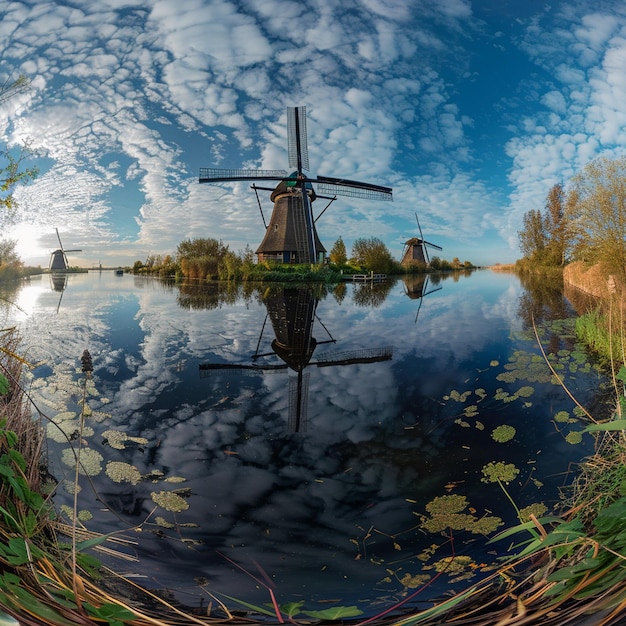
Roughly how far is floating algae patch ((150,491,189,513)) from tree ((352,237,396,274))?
25952 millimetres

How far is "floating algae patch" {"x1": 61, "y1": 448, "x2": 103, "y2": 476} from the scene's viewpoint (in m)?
2.97

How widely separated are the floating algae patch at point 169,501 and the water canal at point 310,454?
0.01 metres

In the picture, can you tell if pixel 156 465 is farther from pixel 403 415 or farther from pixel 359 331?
pixel 359 331

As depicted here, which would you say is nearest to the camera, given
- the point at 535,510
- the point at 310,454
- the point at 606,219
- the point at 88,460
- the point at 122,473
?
the point at 535,510

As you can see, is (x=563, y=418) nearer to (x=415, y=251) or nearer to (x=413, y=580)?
(x=413, y=580)

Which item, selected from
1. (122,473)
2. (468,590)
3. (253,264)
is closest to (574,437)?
(468,590)

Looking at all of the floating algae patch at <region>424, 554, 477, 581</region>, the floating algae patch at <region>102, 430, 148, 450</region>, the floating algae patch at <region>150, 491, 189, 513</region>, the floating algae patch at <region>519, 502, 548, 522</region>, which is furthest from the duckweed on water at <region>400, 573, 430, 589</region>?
the floating algae patch at <region>102, 430, 148, 450</region>

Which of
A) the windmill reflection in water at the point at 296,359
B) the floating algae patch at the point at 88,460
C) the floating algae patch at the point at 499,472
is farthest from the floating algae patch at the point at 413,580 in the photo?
the floating algae patch at the point at 88,460

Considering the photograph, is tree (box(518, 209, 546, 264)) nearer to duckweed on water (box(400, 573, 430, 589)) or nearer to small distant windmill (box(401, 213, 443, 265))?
small distant windmill (box(401, 213, 443, 265))

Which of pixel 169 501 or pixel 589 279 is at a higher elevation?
pixel 589 279

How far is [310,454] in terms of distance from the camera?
11.0 feet

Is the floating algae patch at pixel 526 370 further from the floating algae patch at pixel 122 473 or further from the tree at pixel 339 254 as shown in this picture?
the tree at pixel 339 254

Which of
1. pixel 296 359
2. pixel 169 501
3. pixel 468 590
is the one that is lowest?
pixel 169 501

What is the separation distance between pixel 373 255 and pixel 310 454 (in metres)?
25.7
